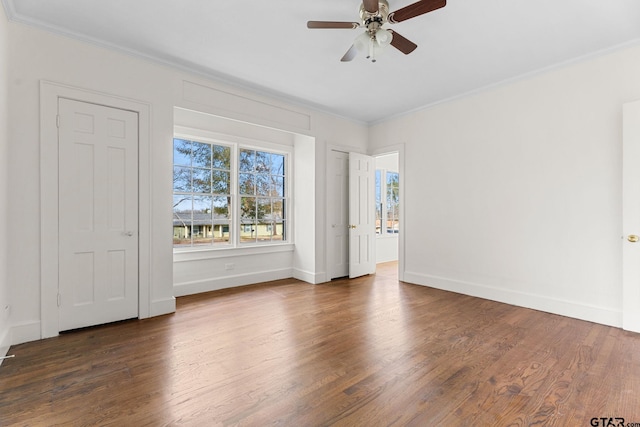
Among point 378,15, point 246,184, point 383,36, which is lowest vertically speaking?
point 246,184

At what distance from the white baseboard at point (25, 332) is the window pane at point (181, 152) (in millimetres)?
2389

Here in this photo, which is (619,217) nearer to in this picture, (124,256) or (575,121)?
(575,121)

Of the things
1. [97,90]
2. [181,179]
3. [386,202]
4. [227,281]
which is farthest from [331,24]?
[386,202]

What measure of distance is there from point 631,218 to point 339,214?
11.7 ft

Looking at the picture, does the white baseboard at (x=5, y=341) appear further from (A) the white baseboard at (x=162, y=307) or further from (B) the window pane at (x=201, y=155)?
(B) the window pane at (x=201, y=155)

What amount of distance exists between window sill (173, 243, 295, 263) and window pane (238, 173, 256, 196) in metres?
0.89

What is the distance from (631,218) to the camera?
293 centimetres

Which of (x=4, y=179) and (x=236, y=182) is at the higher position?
(x=236, y=182)

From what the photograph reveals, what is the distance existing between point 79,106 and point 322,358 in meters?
3.23

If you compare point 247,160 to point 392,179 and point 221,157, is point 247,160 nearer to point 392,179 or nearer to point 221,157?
point 221,157

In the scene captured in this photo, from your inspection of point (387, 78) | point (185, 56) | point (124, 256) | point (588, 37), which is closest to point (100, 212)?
point (124, 256)

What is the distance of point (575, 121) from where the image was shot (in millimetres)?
3365

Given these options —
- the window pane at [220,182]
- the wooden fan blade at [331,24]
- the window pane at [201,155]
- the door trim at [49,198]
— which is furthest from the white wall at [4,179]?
the wooden fan blade at [331,24]

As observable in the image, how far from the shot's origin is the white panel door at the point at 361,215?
5.29 meters
